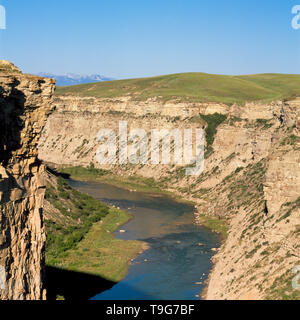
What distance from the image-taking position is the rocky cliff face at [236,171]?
130 feet

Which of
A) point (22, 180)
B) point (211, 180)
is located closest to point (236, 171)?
point (211, 180)

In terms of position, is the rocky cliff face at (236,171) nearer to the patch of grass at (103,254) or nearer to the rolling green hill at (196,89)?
the rolling green hill at (196,89)

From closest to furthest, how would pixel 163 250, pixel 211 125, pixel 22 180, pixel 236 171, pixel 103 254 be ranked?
pixel 22 180, pixel 103 254, pixel 163 250, pixel 236 171, pixel 211 125

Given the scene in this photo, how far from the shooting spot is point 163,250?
53938 mm

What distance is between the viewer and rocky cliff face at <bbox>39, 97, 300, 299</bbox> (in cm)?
3950

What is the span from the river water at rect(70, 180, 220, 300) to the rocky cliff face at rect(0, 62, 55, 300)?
18.1 metres

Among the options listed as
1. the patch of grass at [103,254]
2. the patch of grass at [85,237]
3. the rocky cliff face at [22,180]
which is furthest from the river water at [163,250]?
the rocky cliff face at [22,180]

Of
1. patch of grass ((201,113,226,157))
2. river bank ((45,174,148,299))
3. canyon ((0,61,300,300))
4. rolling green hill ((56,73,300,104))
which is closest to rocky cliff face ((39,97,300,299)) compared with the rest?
canyon ((0,61,300,300))

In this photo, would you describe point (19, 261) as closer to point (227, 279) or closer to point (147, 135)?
point (227, 279)

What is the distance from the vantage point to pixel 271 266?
37969mm

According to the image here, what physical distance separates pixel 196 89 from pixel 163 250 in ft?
251

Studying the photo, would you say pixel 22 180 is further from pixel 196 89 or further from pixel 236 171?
pixel 196 89

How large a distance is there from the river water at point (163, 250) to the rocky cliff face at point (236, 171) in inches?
78.0

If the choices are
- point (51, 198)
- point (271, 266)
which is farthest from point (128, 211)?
point (271, 266)
